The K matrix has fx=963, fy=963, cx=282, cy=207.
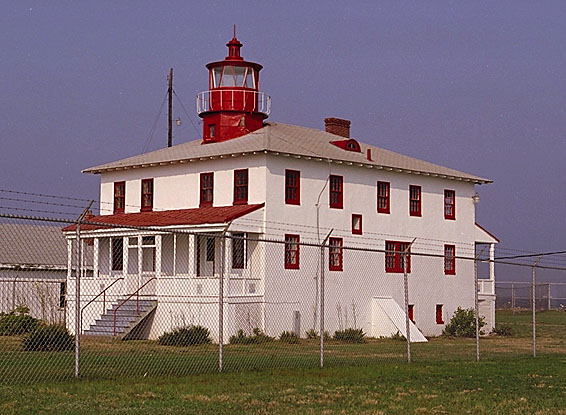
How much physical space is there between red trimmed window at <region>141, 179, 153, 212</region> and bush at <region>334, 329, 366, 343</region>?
31.6ft

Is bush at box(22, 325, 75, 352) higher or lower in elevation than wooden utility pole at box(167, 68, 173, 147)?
lower

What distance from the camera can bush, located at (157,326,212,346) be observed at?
30.4 m

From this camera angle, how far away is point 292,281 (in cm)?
3609

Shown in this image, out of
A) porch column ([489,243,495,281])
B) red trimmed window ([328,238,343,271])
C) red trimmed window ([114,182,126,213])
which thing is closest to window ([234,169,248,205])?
red trimmed window ([328,238,343,271])

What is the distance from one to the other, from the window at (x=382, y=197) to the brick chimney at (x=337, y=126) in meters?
6.51

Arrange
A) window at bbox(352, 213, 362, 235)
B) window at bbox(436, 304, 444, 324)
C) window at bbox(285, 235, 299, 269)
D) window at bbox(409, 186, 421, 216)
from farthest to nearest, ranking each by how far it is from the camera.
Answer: window at bbox(436, 304, 444, 324), window at bbox(409, 186, 421, 216), window at bbox(352, 213, 362, 235), window at bbox(285, 235, 299, 269)

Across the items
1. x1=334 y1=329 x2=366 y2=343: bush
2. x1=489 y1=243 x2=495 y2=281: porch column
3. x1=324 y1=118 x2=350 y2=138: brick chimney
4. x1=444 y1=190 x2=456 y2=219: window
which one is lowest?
x1=334 y1=329 x2=366 y2=343: bush

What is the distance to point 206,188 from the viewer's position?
3803 cm

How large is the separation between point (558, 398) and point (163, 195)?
25.6m

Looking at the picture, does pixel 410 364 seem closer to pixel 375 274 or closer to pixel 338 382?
pixel 338 382

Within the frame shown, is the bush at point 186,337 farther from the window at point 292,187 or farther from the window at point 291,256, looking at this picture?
the window at point 292,187

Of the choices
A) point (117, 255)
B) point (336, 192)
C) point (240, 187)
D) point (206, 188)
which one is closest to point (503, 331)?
point (336, 192)

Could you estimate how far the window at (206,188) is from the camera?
3784 centimetres

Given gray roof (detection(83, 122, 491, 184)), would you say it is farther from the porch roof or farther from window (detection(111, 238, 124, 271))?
window (detection(111, 238, 124, 271))
